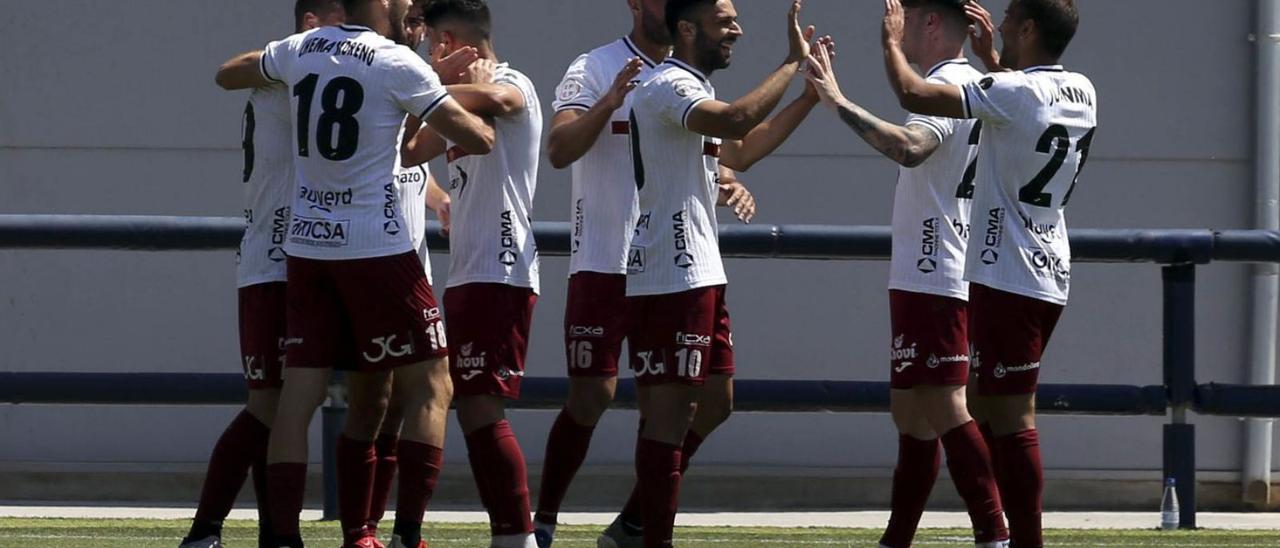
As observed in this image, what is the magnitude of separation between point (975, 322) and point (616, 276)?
1301 mm

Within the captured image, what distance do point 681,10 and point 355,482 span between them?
1.76m

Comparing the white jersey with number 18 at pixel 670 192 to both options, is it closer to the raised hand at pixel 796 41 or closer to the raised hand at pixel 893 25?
the raised hand at pixel 796 41

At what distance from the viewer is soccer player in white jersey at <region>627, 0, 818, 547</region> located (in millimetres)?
5996

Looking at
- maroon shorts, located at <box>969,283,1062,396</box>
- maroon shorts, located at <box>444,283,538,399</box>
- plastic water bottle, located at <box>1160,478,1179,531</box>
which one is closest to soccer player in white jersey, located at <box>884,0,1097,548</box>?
maroon shorts, located at <box>969,283,1062,396</box>

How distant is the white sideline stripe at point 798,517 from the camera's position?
29.4 feet

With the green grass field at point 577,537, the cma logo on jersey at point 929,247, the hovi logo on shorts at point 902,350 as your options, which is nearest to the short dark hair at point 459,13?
the cma logo on jersey at point 929,247

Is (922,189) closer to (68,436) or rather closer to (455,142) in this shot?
(455,142)

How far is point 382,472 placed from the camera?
670 cm

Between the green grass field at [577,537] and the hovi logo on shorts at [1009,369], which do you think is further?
the green grass field at [577,537]

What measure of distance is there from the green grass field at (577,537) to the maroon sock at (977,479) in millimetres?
1268

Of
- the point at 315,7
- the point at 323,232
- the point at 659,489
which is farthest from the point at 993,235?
the point at 315,7

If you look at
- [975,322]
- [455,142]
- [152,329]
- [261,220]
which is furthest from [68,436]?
[975,322]

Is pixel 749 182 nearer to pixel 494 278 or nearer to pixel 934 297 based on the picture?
pixel 934 297

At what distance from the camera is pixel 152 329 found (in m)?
10.2
